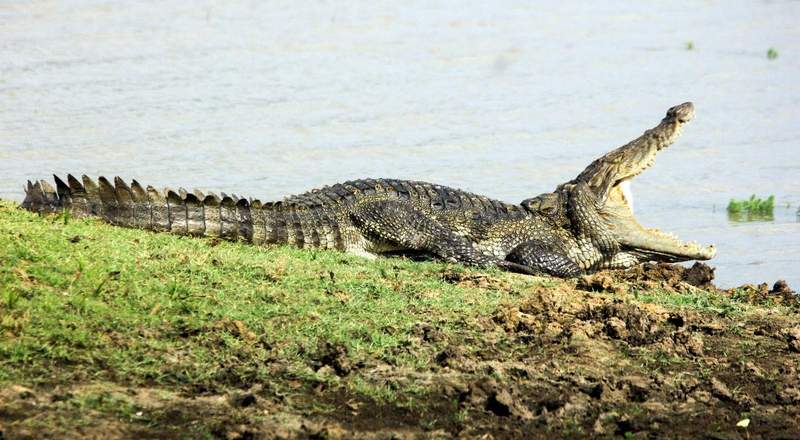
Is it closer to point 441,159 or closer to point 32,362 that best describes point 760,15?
point 441,159

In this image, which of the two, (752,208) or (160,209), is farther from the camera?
(752,208)

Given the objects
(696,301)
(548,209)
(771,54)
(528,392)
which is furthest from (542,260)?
(771,54)

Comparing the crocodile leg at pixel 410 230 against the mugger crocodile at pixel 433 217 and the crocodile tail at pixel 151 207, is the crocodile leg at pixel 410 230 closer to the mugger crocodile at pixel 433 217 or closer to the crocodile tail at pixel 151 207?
the mugger crocodile at pixel 433 217

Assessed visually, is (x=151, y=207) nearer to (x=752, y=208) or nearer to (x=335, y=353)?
(x=335, y=353)

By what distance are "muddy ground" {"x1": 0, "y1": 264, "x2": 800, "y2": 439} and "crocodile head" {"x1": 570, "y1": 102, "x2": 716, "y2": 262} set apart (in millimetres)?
2860

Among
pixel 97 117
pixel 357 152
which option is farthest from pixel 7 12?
pixel 357 152

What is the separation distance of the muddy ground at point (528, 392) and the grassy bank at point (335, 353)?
0.5 inches

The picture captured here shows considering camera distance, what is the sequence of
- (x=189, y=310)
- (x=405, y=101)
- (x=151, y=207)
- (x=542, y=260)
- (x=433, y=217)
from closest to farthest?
1. (x=189, y=310)
2. (x=151, y=207)
3. (x=433, y=217)
4. (x=542, y=260)
5. (x=405, y=101)

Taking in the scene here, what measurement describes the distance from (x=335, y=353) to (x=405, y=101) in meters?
11.1

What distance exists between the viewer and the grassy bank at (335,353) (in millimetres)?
5312

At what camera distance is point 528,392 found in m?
5.86

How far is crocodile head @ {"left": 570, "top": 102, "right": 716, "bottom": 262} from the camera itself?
10375 millimetres

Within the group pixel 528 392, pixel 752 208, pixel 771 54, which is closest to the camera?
pixel 528 392

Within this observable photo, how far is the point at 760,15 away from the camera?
2619 centimetres
